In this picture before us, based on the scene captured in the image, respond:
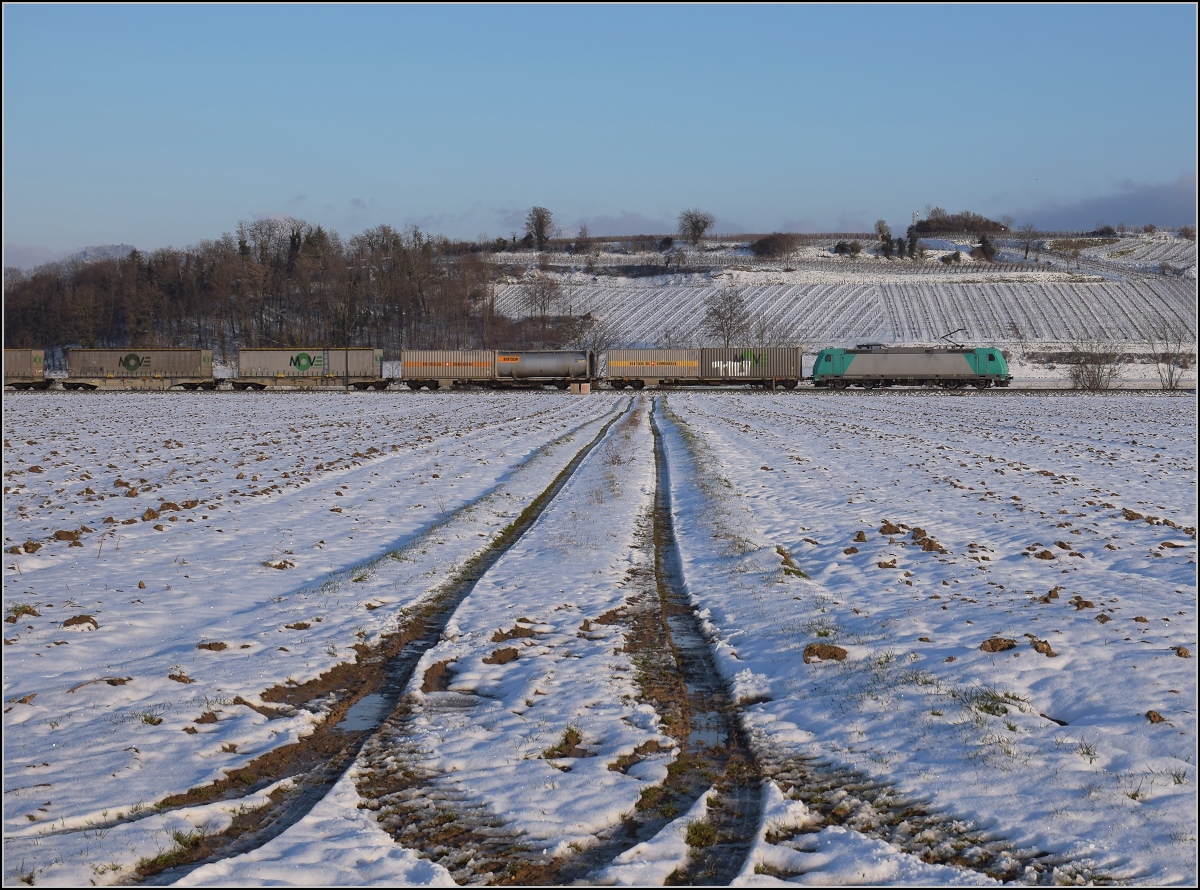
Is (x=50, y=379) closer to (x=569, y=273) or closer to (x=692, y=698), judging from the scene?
(x=692, y=698)

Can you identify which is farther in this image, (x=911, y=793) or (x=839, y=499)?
(x=839, y=499)

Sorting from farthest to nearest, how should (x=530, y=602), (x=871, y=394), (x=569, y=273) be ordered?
(x=569, y=273) < (x=871, y=394) < (x=530, y=602)

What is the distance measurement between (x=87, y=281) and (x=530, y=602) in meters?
143

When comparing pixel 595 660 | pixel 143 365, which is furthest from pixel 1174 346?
pixel 595 660

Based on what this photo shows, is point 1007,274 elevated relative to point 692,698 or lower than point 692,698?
elevated

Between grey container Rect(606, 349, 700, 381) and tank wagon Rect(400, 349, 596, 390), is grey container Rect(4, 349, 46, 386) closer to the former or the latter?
tank wagon Rect(400, 349, 596, 390)

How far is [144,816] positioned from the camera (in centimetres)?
546

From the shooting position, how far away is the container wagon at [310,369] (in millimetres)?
70062

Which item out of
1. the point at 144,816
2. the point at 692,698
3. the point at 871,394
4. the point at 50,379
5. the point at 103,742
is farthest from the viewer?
the point at 50,379

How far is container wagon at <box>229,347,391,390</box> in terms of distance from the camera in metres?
70.1

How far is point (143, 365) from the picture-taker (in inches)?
2817

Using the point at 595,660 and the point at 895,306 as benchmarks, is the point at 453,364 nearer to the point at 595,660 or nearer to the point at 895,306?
the point at 595,660

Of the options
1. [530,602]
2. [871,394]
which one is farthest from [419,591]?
[871,394]

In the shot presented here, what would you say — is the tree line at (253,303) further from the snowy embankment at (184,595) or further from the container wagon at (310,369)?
the snowy embankment at (184,595)
